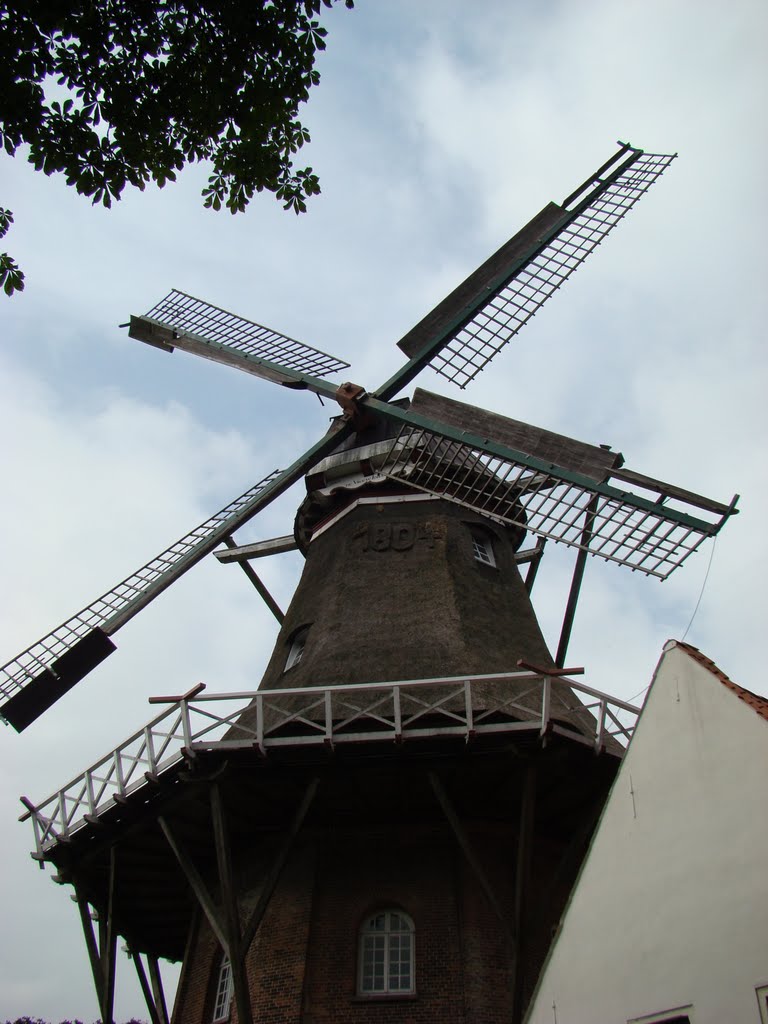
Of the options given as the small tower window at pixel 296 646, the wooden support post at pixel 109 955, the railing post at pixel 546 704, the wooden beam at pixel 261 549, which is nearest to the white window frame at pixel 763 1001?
the railing post at pixel 546 704

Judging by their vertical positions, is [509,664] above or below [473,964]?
above

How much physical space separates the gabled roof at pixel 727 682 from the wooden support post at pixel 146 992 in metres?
9.52

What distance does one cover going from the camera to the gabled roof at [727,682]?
6.04m

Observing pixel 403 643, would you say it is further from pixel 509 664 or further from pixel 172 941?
pixel 172 941

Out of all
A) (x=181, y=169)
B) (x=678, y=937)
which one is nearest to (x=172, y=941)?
(x=678, y=937)

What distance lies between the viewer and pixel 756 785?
5.73 metres

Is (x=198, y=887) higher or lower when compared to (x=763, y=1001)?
higher

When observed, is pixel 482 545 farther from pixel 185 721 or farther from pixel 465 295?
pixel 185 721

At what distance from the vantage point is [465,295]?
662 inches

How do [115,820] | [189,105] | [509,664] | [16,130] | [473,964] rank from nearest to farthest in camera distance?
[16,130] → [189,105] → [473,964] → [115,820] → [509,664]

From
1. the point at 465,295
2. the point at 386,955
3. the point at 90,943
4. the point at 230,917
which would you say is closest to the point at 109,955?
the point at 90,943

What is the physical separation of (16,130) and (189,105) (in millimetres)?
1239

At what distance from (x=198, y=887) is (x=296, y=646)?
418cm

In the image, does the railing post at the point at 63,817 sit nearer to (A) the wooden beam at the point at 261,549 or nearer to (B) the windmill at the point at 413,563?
(B) the windmill at the point at 413,563
